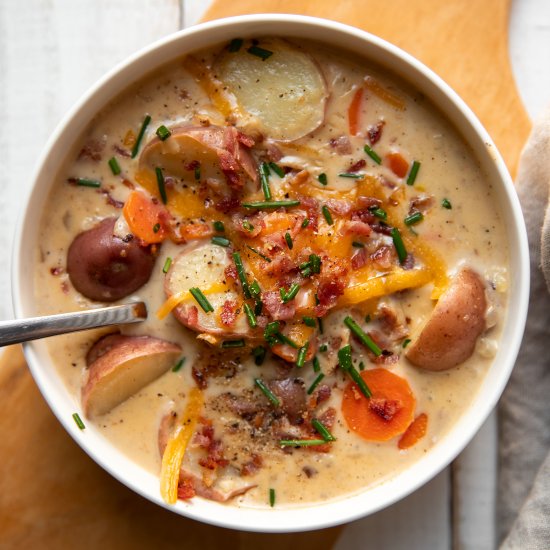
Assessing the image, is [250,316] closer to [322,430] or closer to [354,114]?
[322,430]

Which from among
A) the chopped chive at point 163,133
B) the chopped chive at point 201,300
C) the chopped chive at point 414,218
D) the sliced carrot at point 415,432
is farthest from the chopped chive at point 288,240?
the sliced carrot at point 415,432

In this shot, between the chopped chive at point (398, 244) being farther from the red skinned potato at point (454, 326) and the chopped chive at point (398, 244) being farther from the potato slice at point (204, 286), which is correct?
the potato slice at point (204, 286)

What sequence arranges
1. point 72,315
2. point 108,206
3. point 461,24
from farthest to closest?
1. point 461,24
2. point 108,206
3. point 72,315

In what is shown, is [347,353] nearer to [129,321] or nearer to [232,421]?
[232,421]

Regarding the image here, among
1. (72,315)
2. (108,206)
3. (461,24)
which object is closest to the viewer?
(72,315)

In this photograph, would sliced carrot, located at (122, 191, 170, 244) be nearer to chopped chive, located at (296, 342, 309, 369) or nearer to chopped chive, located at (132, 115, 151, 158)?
chopped chive, located at (132, 115, 151, 158)

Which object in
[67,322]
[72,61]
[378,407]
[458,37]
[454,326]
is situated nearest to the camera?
[67,322]

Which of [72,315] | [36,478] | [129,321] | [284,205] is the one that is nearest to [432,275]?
[284,205]

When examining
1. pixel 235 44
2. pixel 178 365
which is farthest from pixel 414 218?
pixel 178 365
